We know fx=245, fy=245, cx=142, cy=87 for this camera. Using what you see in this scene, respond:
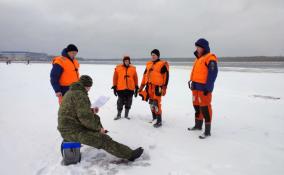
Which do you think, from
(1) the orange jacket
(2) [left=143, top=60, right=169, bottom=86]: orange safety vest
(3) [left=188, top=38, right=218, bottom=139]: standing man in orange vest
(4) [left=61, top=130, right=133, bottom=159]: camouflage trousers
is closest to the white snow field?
(4) [left=61, top=130, right=133, bottom=159]: camouflage trousers

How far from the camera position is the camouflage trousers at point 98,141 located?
381cm

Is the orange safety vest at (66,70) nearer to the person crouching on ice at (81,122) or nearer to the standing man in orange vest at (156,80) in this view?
the person crouching on ice at (81,122)

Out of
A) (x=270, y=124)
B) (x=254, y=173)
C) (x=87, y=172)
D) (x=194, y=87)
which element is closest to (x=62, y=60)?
(x=87, y=172)

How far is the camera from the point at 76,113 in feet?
12.4

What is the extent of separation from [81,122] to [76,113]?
16 cm

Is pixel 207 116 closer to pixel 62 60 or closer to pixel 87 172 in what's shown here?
pixel 87 172

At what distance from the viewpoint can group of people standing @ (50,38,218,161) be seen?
3776mm

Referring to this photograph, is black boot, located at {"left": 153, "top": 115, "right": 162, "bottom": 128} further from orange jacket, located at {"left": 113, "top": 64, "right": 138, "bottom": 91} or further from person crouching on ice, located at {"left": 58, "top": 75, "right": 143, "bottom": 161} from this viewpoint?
person crouching on ice, located at {"left": 58, "top": 75, "right": 143, "bottom": 161}

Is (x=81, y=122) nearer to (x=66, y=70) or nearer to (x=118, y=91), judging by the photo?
(x=66, y=70)

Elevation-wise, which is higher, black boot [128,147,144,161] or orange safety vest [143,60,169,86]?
orange safety vest [143,60,169,86]

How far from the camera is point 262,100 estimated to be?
9547 millimetres

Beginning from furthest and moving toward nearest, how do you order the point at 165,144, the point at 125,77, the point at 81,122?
the point at 125,77, the point at 165,144, the point at 81,122

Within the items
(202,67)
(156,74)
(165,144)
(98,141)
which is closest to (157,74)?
(156,74)

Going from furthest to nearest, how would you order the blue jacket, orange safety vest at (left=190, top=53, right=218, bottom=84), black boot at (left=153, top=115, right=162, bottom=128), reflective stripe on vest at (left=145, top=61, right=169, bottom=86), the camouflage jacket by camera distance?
black boot at (left=153, top=115, right=162, bottom=128), reflective stripe on vest at (left=145, top=61, right=169, bottom=86), orange safety vest at (left=190, top=53, right=218, bottom=84), the blue jacket, the camouflage jacket
